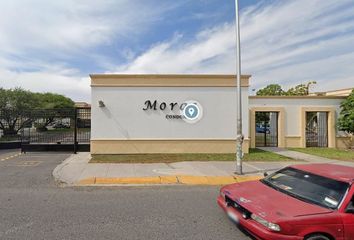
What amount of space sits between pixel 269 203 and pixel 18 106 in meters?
29.1

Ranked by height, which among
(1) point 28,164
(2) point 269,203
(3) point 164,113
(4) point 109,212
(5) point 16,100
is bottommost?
(4) point 109,212

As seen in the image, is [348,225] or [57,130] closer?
[348,225]

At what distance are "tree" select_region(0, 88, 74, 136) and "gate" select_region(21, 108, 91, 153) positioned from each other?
1.10 ft

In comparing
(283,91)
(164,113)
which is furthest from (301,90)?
Answer: (164,113)

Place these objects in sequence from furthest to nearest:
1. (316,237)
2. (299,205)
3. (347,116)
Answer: (347,116) < (299,205) < (316,237)

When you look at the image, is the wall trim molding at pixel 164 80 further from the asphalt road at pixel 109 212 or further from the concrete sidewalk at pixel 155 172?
the asphalt road at pixel 109 212

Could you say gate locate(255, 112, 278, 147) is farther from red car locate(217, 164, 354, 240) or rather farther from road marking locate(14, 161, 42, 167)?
red car locate(217, 164, 354, 240)

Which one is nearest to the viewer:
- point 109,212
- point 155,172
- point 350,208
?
point 350,208

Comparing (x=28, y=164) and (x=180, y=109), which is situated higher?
(x=180, y=109)

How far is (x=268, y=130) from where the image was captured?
867 inches

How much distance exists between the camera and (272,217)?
13.2 ft

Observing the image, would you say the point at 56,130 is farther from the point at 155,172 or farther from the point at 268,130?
the point at 268,130

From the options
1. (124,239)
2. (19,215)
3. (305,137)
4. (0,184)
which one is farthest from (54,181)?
(305,137)

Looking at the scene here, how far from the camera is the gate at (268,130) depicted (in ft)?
65.9
